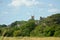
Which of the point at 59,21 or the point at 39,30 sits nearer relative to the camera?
the point at 39,30

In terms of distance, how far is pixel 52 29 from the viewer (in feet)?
159

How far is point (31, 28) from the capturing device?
61688mm

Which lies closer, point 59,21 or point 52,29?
point 52,29

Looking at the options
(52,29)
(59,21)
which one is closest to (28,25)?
(59,21)

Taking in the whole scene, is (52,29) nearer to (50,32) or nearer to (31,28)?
(50,32)

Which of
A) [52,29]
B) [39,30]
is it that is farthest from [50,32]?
[39,30]

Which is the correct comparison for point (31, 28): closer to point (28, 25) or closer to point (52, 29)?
point (28, 25)

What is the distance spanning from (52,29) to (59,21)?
14438 mm

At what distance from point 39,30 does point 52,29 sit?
21.4 ft

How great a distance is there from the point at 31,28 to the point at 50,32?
1510 centimetres

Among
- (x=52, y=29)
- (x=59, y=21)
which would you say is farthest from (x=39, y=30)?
(x=59, y=21)

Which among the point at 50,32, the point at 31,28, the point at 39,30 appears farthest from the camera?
the point at 31,28

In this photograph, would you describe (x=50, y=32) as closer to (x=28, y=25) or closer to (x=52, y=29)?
(x=52, y=29)

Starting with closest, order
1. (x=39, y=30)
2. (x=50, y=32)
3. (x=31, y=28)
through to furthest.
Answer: (x=50, y=32) < (x=39, y=30) < (x=31, y=28)
